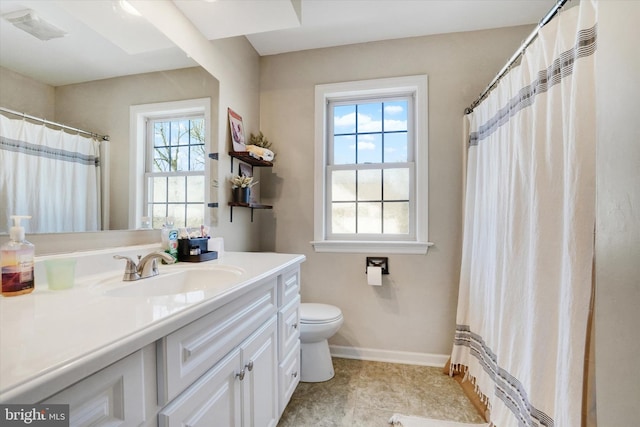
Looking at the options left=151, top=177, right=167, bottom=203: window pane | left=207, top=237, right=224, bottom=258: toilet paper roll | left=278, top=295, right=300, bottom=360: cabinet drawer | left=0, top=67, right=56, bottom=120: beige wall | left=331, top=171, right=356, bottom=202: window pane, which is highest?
left=0, top=67, right=56, bottom=120: beige wall

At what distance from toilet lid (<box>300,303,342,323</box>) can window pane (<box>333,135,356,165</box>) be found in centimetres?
115

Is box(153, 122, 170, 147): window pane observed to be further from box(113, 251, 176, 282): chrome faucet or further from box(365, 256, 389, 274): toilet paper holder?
box(365, 256, 389, 274): toilet paper holder

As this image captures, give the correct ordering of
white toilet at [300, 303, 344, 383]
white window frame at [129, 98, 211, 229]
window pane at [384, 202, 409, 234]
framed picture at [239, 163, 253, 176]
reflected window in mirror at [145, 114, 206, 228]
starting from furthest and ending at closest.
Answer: window pane at [384, 202, 409, 234]
framed picture at [239, 163, 253, 176]
white toilet at [300, 303, 344, 383]
reflected window in mirror at [145, 114, 206, 228]
white window frame at [129, 98, 211, 229]

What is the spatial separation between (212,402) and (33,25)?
1.28m

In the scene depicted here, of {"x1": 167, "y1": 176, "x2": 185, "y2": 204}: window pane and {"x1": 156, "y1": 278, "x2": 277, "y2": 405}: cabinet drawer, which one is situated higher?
{"x1": 167, "y1": 176, "x2": 185, "y2": 204}: window pane

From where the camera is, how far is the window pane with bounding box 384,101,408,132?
2.19 meters

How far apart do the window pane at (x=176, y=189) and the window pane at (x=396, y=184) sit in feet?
4.82

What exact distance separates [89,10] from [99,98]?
325 millimetres

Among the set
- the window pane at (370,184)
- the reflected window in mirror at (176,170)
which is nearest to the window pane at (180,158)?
the reflected window in mirror at (176,170)

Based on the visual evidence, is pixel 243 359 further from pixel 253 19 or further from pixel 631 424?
pixel 253 19

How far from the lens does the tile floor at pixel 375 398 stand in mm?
1466

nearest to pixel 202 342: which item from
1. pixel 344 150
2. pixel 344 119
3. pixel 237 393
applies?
pixel 237 393

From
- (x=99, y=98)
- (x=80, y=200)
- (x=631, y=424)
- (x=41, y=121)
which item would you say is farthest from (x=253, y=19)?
(x=631, y=424)

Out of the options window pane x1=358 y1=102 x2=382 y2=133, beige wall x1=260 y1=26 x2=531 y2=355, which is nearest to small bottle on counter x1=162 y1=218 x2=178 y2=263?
beige wall x1=260 y1=26 x2=531 y2=355
